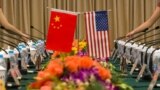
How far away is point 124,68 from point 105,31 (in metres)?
0.56

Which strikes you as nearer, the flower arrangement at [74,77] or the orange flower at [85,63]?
the flower arrangement at [74,77]

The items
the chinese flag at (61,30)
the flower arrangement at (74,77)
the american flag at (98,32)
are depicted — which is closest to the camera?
the flower arrangement at (74,77)

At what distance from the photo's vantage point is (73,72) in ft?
6.21

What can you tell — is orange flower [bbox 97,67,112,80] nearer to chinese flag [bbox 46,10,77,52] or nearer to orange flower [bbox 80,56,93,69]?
orange flower [bbox 80,56,93,69]

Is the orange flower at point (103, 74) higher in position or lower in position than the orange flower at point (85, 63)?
lower

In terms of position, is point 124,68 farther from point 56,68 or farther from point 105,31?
point 56,68

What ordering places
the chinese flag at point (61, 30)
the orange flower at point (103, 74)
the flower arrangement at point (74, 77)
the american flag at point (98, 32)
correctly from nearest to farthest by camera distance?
the flower arrangement at point (74, 77) < the orange flower at point (103, 74) < the chinese flag at point (61, 30) < the american flag at point (98, 32)

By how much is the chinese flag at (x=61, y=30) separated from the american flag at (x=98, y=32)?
1.60 meters

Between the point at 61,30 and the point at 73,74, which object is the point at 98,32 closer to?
the point at 61,30

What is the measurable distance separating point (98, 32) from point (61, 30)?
Answer: 1987mm

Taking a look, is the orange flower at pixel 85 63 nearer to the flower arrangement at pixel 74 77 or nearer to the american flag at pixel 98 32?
the flower arrangement at pixel 74 77

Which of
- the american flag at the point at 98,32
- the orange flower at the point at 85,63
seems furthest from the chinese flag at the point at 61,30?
the orange flower at the point at 85,63

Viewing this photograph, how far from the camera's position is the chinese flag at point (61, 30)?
4184 mm

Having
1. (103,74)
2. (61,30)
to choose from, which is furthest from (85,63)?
(61,30)
